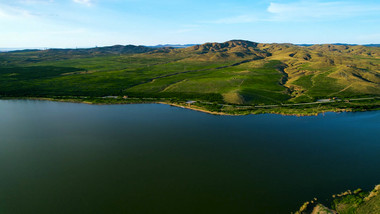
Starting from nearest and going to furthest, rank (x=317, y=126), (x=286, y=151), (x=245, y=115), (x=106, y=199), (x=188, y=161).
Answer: (x=106, y=199) → (x=188, y=161) → (x=286, y=151) → (x=317, y=126) → (x=245, y=115)

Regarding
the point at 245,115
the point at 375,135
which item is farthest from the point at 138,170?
the point at 375,135

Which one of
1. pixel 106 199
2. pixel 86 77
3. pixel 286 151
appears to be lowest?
pixel 106 199

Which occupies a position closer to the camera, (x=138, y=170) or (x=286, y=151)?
(x=138, y=170)

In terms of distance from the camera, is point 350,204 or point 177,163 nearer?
point 350,204

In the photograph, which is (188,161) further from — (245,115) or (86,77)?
(86,77)

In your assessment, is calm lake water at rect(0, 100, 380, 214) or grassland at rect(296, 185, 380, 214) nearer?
grassland at rect(296, 185, 380, 214)

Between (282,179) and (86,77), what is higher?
(86,77)

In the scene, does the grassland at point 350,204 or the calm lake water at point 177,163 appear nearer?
Answer: the grassland at point 350,204

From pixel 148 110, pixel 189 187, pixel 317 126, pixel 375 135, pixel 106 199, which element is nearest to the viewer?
pixel 106 199
